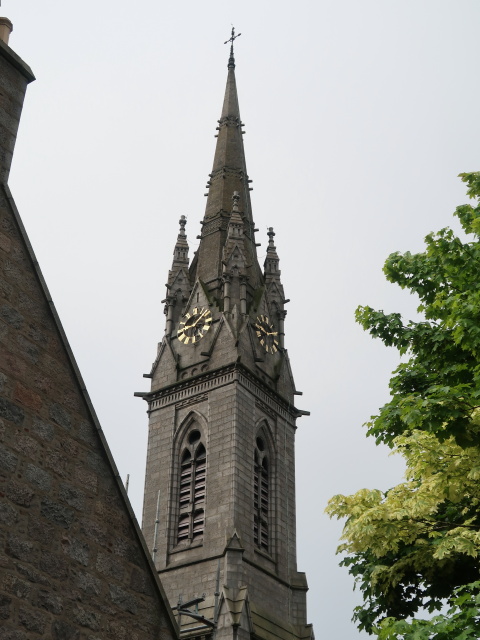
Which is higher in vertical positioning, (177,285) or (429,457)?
(177,285)

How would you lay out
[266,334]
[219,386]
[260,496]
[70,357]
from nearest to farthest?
[70,357]
[260,496]
[219,386]
[266,334]

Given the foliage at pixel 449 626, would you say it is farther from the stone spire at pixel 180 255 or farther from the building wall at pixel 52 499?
the stone spire at pixel 180 255

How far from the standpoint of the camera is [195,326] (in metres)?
47.1

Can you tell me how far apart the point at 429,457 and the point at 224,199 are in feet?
144

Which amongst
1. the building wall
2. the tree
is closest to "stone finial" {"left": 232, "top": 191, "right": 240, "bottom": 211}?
the tree

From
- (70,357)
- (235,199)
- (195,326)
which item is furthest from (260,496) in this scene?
(70,357)

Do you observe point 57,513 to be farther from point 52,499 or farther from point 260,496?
point 260,496

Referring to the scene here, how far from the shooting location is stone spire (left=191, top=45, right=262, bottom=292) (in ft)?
168

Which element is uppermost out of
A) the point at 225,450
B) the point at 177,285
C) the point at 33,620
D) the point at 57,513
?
the point at 177,285

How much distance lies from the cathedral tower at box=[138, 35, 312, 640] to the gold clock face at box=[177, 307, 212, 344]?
69mm

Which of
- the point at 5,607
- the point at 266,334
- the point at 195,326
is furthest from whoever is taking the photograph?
the point at 266,334

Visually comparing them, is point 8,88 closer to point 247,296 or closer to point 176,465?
point 176,465

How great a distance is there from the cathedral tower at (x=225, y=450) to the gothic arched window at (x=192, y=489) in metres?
0.05

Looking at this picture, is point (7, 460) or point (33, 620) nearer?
point (33, 620)
